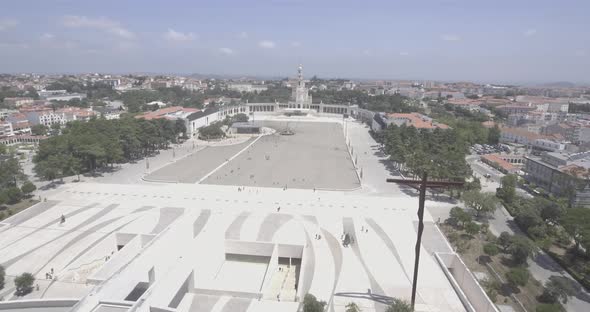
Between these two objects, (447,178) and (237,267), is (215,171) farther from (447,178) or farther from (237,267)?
(447,178)

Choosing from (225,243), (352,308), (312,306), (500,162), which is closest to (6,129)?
(225,243)

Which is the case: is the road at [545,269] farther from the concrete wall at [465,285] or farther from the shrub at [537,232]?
the concrete wall at [465,285]

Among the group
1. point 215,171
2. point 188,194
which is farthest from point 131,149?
point 188,194

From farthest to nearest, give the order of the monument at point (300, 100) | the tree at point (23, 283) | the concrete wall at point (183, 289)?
1. the monument at point (300, 100)
2. the tree at point (23, 283)
3. the concrete wall at point (183, 289)

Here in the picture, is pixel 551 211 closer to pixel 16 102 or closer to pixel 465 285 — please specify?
pixel 465 285

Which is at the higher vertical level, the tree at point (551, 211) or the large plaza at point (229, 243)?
the tree at point (551, 211)

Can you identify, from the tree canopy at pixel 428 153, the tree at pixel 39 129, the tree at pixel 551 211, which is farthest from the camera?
the tree at pixel 39 129

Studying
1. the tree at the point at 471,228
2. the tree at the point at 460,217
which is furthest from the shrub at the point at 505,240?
the tree at the point at 460,217
